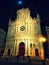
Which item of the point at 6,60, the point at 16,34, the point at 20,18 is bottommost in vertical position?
the point at 6,60

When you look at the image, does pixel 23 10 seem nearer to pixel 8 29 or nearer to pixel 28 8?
pixel 28 8

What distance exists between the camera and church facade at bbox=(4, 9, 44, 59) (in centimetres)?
4725

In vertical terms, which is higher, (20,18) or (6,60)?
(20,18)

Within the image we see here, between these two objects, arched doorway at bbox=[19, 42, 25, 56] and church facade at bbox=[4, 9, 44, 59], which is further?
arched doorway at bbox=[19, 42, 25, 56]

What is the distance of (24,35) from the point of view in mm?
48656

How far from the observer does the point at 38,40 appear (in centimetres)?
4772

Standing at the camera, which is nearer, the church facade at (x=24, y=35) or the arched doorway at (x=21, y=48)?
the church facade at (x=24, y=35)

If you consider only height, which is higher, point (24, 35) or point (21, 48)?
point (24, 35)

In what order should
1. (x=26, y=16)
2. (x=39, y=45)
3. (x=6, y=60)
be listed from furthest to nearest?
1. (x=26, y=16)
2. (x=39, y=45)
3. (x=6, y=60)

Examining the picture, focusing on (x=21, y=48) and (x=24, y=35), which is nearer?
(x=24, y=35)

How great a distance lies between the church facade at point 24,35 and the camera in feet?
155

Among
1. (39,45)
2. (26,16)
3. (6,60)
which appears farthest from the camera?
(26,16)

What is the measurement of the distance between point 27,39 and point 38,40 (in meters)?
3.26

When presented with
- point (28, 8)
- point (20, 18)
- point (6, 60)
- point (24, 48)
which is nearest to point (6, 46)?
point (24, 48)
